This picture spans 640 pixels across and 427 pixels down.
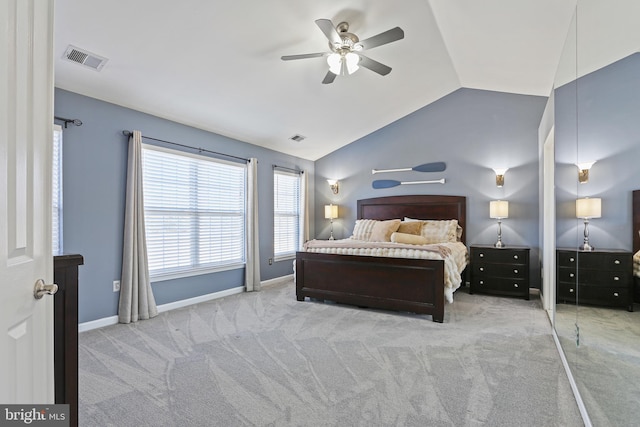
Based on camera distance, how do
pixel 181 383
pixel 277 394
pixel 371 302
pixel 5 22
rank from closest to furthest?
1. pixel 5 22
2. pixel 277 394
3. pixel 181 383
4. pixel 371 302

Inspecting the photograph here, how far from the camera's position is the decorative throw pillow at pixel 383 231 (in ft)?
16.6

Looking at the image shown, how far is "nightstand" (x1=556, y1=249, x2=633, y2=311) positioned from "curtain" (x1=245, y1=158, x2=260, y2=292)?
3784 mm

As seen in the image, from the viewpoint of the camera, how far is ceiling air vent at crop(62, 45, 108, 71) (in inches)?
104

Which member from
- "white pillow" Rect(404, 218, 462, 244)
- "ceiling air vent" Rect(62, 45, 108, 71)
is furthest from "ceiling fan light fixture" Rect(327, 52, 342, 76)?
"white pillow" Rect(404, 218, 462, 244)

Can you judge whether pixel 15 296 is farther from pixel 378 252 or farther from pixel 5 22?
pixel 378 252

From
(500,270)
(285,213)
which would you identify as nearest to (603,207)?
(500,270)

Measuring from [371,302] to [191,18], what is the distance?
3349mm

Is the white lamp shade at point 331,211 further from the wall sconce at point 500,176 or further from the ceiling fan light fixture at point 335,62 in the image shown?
the ceiling fan light fixture at point 335,62

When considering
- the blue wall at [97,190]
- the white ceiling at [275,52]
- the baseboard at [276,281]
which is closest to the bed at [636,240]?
the white ceiling at [275,52]

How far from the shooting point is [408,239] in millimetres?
4758

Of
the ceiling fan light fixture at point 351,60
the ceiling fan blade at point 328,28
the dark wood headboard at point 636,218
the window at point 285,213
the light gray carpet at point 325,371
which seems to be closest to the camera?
the dark wood headboard at point 636,218

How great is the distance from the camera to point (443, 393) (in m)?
2.07

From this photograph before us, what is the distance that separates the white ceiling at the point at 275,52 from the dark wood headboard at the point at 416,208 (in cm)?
177

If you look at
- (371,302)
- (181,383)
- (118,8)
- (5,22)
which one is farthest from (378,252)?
(5,22)
